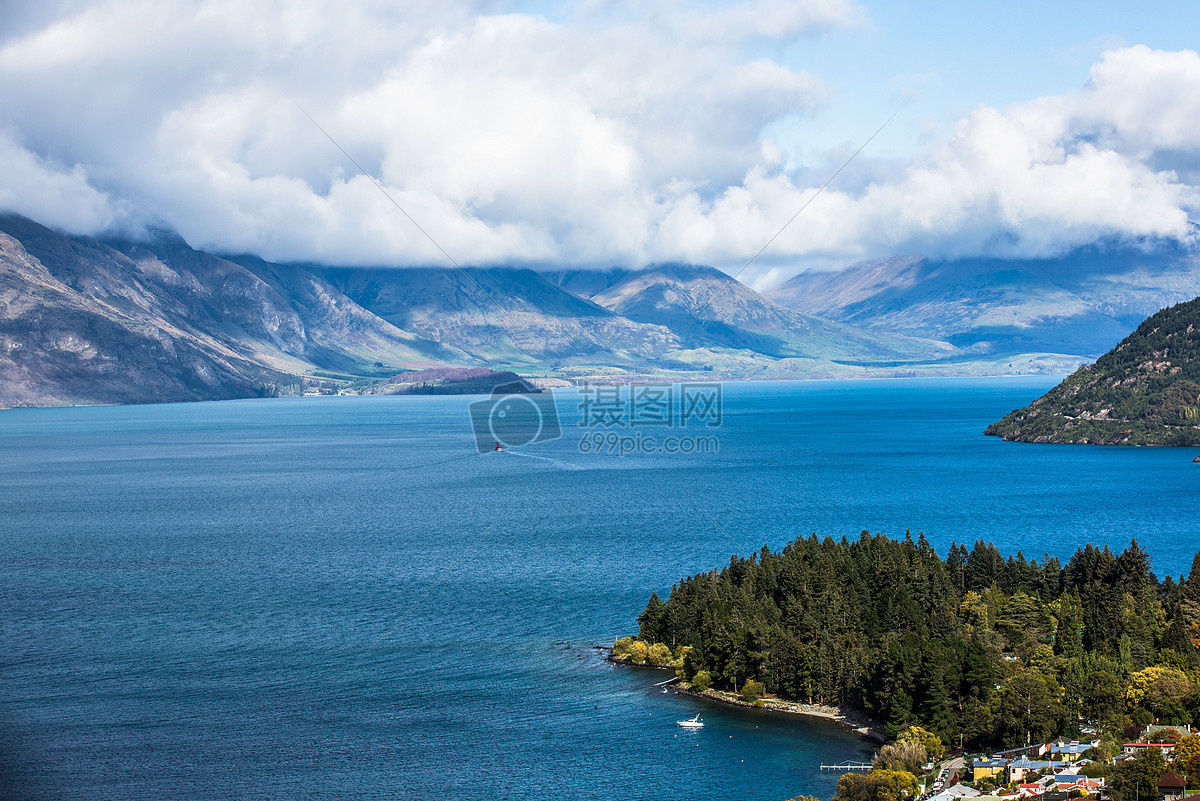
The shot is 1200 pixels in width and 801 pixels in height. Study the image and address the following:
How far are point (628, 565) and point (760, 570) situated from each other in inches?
856

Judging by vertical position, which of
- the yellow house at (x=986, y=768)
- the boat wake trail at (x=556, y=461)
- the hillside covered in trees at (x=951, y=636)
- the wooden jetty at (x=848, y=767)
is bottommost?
the wooden jetty at (x=848, y=767)

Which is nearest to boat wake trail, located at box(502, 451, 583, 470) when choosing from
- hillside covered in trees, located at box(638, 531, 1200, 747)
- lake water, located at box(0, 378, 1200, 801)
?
lake water, located at box(0, 378, 1200, 801)

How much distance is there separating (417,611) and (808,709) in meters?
31.4

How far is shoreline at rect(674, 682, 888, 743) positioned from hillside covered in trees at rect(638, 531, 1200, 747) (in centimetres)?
79

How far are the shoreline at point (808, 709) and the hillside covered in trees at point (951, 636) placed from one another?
2.60 ft

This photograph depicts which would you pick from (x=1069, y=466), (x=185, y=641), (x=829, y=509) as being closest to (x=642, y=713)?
(x=185, y=641)

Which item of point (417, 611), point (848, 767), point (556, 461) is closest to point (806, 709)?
point (848, 767)

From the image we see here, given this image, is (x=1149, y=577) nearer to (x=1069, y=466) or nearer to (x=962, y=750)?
(x=962, y=750)

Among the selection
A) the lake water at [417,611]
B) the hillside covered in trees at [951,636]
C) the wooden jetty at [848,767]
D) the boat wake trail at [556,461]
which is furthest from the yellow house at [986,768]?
the boat wake trail at [556,461]

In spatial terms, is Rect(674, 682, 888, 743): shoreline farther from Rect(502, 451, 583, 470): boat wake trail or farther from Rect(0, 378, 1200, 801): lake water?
Rect(502, 451, 583, 470): boat wake trail

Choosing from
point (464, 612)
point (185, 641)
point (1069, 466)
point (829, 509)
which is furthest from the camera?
point (1069, 466)

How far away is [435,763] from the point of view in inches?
2100

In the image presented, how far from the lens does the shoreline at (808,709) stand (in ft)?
190

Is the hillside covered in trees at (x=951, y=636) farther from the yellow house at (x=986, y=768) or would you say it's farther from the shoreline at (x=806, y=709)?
the yellow house at (x=986, y=768)
